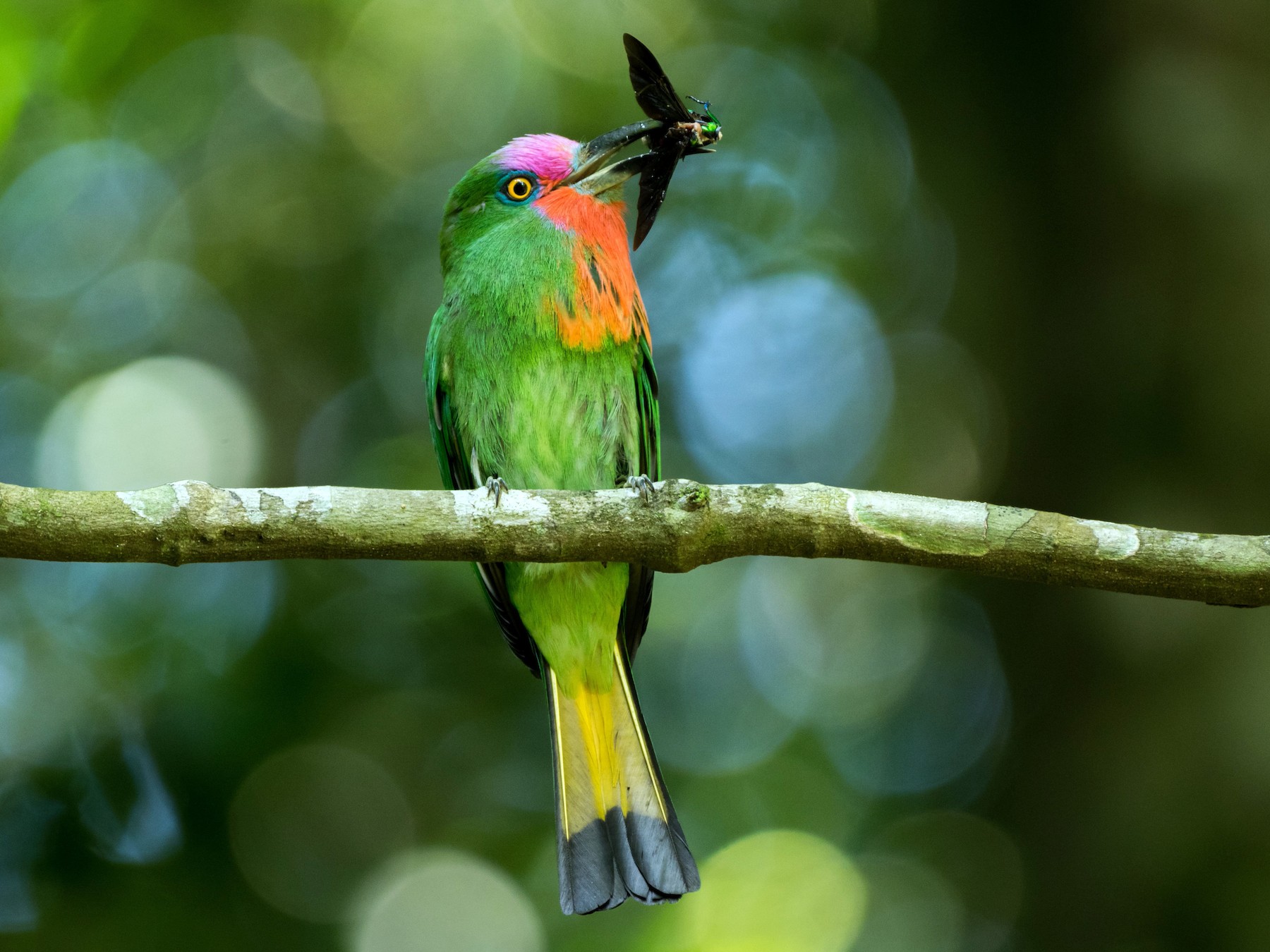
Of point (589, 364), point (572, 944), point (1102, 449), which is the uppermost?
point (589, 364)

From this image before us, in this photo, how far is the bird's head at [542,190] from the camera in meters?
4.27

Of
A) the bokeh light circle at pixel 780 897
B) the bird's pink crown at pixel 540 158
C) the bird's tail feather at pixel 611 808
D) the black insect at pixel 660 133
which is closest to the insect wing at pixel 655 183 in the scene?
→ the black insect at pixel 660 133

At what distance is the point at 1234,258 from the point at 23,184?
244 inches

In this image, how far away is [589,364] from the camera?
4.05m

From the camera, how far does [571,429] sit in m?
4.00

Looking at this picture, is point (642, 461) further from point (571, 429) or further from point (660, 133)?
point (660, 133)

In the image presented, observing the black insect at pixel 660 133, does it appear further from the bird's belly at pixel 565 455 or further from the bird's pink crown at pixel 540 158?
the bird's belly at pixel 565 455

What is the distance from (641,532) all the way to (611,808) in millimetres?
1423

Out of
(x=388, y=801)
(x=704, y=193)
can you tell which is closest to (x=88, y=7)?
(x=704, y=193)

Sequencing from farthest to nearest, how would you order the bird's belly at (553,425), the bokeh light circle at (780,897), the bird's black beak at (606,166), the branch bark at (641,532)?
1. the bokeh light circle at (780,897)
2. the bird's black beak at (606,166)
3. the bird's belly at (553,425)
4. the branch bark at (641,532)

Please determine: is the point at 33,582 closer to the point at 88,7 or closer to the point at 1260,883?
the point at 88,7

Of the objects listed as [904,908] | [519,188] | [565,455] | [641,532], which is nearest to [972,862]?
[904,908]

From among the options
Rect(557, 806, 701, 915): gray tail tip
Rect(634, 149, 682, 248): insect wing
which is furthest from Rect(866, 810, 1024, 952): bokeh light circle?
Rect(634, 149, 682, 248): insect wing

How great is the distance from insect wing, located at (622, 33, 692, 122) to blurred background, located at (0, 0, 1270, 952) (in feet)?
6.90
